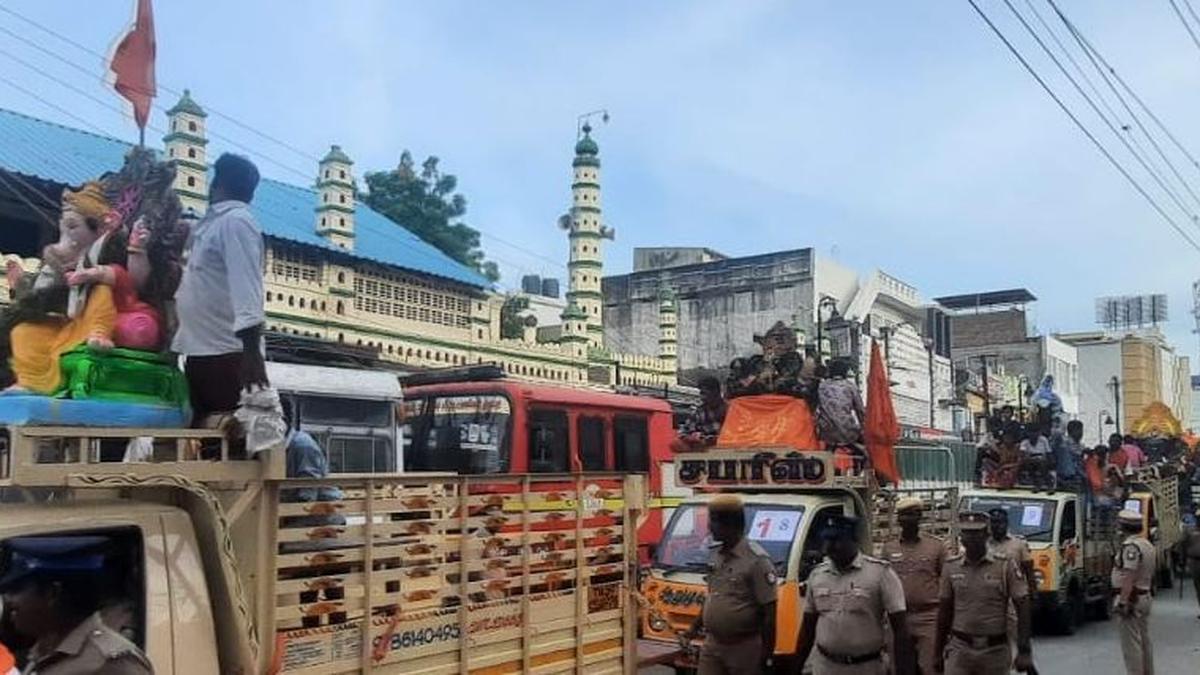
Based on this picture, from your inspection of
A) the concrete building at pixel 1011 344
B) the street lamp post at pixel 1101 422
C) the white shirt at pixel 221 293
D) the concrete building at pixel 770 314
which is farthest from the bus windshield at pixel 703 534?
the street lamp post at pixel 1101 422

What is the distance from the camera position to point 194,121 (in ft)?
53.7

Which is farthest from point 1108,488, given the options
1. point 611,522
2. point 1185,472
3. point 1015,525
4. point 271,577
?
point 271,577

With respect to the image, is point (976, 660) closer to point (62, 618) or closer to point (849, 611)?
point (849, 611)

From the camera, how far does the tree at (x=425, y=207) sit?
103ft

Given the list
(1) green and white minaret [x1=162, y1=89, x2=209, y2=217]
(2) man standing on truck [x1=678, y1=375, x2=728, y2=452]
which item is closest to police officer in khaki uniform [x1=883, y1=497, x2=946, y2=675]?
(2) man standing on truck [x1=678, y1=375, x2=728, y2=452]

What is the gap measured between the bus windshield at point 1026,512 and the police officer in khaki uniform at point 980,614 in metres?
6.47

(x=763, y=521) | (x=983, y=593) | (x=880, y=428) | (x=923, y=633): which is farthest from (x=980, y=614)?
(x=880, y=428)

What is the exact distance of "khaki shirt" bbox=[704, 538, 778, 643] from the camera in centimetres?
596

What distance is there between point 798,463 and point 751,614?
12.0 feet

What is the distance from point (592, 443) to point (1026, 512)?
528 centimetres

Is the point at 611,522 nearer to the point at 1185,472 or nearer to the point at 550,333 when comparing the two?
the point at 1185,472

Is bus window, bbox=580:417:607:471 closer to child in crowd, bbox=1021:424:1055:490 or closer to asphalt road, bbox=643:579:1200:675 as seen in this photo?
asphalt road, bbox=643:579:1200:675

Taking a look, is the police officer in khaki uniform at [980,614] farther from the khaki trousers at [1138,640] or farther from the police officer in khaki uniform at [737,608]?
the khaki trousers at [1138,640]

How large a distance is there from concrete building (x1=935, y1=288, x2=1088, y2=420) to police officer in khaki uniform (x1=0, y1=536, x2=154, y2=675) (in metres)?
46.8
